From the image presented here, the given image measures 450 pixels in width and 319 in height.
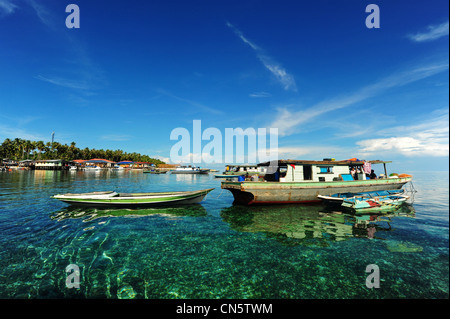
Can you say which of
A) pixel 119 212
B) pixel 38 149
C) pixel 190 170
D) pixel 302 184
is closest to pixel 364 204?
pixel 302 184

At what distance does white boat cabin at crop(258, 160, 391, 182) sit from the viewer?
62.6 ft

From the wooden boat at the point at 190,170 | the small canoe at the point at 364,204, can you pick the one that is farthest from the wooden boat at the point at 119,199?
the wooden boat at the point at 190,170

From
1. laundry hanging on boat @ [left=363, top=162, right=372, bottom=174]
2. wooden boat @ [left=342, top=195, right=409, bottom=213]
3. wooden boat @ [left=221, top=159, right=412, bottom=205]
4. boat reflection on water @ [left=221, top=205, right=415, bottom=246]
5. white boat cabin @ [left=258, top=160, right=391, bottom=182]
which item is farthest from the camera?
laundry hanging on boat @ [left=363, top=162, right=372, bottom=174]

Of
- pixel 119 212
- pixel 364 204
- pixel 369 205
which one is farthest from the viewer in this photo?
pixel 369 205

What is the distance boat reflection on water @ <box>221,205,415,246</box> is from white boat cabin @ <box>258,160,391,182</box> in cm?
322

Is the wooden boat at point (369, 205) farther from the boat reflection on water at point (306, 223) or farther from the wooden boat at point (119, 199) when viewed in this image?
the wooden boat at point (119, 199)

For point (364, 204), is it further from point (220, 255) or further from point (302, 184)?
point (220, 255)

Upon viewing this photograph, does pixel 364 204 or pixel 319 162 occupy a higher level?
pixel 319 162

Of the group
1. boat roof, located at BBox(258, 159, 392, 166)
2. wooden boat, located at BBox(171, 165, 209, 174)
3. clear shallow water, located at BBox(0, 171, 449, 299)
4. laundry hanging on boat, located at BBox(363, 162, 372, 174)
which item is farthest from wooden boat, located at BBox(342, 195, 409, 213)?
wooden boat, located at BBox(171, 165, 209, 174)

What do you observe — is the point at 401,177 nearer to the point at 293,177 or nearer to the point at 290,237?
the point at 293,177

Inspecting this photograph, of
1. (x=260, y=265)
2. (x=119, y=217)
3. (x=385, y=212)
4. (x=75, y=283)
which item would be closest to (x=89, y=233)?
(x=119, y=217)

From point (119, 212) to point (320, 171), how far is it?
20998mm

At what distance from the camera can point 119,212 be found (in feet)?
52.2

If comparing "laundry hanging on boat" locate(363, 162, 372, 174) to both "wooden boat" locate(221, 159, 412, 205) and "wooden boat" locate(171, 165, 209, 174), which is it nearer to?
"wooden boat" locate(221, 159, 412, 205)
